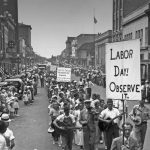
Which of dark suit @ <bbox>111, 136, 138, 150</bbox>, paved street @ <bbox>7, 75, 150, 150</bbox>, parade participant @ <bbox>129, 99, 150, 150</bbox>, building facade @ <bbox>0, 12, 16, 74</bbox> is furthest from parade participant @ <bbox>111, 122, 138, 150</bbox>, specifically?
building facade @ <bbox>0, 12, 16, 74</bbox>

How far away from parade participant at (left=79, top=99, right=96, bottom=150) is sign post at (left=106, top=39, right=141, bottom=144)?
1.37 metres

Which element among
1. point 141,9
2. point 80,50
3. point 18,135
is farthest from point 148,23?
point 80,50

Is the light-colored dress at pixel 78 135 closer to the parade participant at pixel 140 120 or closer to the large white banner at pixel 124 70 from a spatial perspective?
the parade participant at pixel 140 120

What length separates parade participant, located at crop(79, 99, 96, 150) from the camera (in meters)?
9.70

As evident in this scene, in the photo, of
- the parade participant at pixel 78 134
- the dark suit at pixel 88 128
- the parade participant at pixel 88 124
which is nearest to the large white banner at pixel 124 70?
the parade participant at pixel 88 124

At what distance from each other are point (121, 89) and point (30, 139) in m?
5.69

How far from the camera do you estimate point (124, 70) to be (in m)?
8.05

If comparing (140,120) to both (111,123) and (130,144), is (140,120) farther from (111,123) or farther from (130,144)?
(130,144)

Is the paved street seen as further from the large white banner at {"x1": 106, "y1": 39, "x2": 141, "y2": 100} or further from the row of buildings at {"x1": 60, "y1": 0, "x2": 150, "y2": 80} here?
the row of buildings at {"x1": 60, "y1": 0, "x2": 150, "y2": 80}

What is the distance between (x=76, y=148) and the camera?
37.8 ft

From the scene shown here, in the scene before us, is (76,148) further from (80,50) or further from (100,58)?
(80,50)

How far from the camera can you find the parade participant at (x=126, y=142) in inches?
285

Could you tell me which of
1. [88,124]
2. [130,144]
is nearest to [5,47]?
[88,124]

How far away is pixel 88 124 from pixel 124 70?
2.26 m
